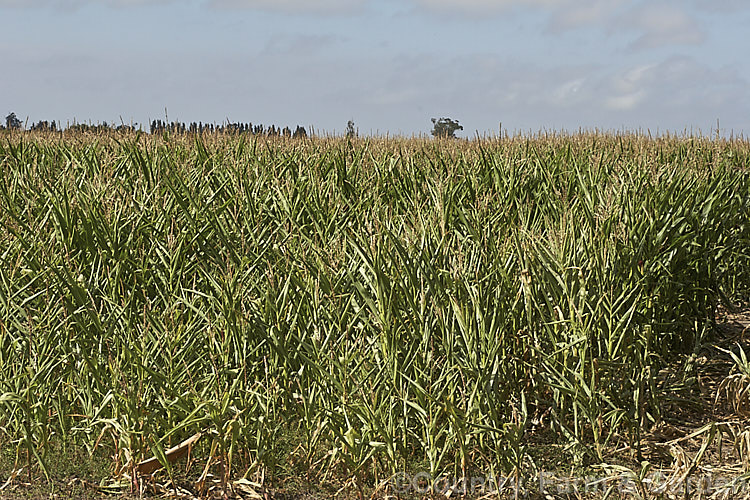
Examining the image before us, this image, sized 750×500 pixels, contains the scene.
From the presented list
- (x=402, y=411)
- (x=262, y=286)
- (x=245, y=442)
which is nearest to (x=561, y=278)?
(x=402, y=411)

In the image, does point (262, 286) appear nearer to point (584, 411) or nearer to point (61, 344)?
point (61, 344)

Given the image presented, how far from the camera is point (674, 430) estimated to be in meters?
3.62

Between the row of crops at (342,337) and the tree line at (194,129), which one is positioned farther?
the tree line at (194,129)

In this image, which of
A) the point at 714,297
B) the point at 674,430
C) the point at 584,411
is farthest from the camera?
the point at 714,297

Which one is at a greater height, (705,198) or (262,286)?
(705,198)

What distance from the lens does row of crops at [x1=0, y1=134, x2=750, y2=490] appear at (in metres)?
2.91

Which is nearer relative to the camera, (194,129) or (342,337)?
(342,337)

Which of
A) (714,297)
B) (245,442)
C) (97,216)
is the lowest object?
(245,442)

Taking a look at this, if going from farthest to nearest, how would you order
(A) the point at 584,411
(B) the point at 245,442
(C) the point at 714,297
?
(C) the point at 714,297, (A) the point at 584,411, (B) the point at 245,442

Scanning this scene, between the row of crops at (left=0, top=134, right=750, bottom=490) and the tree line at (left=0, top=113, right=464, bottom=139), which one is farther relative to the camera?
the tree line at (left=0, top=113, right=464, bottom=139)

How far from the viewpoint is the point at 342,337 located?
2.90 meters

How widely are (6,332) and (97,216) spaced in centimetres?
76

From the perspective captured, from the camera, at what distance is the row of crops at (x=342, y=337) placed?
2.91 m

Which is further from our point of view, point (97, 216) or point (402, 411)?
point (97, 216)
